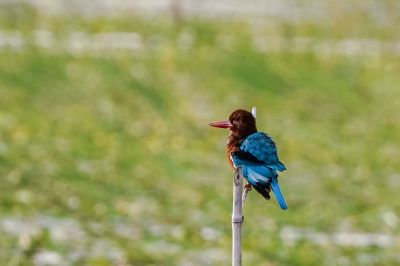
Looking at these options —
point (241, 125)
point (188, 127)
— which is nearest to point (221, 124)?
point (241, 125)

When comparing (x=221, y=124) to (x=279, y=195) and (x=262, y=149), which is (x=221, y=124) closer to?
(x=262, y=149)

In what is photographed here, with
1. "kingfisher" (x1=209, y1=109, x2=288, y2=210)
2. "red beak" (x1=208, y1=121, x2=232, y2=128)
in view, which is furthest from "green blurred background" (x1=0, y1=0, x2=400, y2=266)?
"red beak" (x1=208, y1=121, x2=232, y2=128)

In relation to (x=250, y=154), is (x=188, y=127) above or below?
above

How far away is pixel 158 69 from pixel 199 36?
3.02 metres

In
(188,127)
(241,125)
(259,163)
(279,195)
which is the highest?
(188,127)

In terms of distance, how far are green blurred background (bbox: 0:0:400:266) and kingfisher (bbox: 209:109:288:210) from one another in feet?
21.1

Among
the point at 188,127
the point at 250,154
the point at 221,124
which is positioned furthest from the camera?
the point at 188,127

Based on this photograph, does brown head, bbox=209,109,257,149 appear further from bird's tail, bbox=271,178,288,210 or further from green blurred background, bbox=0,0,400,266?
green blurred background, bbox=0,0,400,266

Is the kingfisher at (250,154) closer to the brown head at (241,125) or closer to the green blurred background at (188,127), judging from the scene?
the brown head at (241,125)

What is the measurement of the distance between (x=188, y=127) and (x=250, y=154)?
47.3ft

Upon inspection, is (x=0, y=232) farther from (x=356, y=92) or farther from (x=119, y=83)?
(x=356, y=92)

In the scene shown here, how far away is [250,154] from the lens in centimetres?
570

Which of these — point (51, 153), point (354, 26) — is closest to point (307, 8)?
point (354, 26)

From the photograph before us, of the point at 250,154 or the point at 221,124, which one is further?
the point at 250,154
